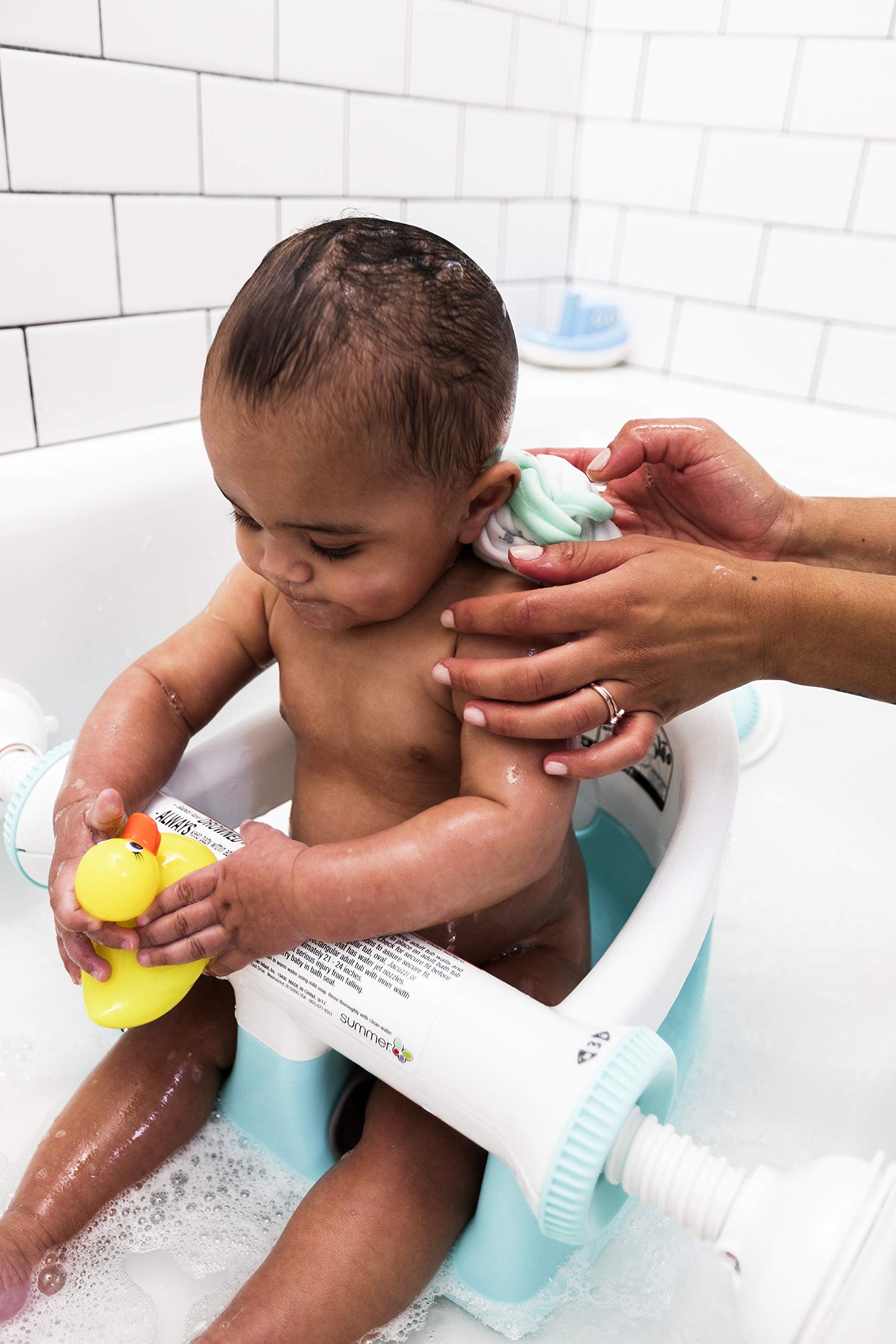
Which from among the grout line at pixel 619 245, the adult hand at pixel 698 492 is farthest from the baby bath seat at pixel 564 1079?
the grout line at pixel 619 245

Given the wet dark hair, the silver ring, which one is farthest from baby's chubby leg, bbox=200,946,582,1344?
the wet dark hair

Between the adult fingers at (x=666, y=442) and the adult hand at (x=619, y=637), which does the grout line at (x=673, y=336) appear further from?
the adult hand at (x=619, y=637)

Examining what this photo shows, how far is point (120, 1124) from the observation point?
0.78 metres

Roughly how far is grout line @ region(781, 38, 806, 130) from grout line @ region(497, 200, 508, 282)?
0.44m

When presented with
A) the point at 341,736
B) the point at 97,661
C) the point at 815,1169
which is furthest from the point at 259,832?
the point at 97,661

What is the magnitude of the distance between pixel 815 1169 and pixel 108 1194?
0.52 metres

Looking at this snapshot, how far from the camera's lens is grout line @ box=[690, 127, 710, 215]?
5.45ft

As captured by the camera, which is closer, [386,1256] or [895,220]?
[386,1256]

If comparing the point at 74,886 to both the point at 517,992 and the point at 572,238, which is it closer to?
the point at 517,992

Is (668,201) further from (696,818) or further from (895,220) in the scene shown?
(696,818)

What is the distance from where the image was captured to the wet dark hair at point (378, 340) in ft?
1.99

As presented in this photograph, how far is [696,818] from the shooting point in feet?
2.52

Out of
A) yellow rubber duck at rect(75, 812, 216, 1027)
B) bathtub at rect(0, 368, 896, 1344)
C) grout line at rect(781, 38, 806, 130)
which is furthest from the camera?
grout line at rect(781, 38, 806, 130)

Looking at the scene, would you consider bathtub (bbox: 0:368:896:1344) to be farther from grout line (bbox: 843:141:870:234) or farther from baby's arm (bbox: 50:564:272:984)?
grout line (bbox: 843:141:870:234)
